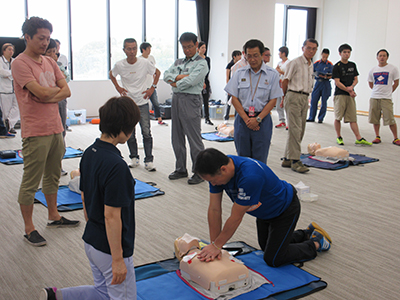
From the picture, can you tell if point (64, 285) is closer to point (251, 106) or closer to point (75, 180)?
Result: point (75, 180)

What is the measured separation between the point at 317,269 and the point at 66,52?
814 centimetres

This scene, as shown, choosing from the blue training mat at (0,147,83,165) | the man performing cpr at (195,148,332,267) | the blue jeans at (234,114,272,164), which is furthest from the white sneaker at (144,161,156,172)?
the man performing cpr at (195,148,332,267)

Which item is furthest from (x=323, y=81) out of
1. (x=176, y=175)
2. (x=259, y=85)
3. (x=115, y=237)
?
(x=115, y=237)

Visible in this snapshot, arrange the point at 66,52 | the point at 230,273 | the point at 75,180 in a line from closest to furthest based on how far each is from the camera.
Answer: the point at 230,273 → the point at 75,180 → the point at 66,52

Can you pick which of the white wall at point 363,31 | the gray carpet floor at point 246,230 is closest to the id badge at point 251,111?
the gray carpet floor at point 246,230

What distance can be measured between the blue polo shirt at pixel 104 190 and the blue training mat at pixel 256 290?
0.72 m

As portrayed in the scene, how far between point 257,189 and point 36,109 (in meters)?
1.67

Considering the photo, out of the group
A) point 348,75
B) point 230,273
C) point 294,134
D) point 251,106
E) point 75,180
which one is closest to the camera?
point 230,273

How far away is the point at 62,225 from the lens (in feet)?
10.4

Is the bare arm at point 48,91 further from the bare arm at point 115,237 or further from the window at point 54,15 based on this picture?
the window at point 54,15

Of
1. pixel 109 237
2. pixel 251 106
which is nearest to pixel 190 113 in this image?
pixel 251 106

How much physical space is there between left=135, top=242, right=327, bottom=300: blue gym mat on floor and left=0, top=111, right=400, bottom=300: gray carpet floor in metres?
0.09

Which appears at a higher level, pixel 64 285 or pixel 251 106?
pixel 251 106

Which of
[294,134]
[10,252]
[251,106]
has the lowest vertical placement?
[10,252]
